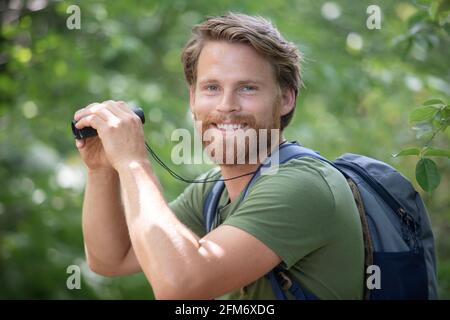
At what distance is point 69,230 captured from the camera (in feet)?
18.9

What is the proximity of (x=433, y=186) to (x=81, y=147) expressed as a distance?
1.44 meters

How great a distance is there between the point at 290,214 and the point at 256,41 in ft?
2.56

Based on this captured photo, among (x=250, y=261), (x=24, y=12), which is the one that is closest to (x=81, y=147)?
(x=250, y=261)

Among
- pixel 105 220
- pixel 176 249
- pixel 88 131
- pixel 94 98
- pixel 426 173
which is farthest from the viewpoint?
pixel 94 98

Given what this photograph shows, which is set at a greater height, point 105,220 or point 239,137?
point 239,137

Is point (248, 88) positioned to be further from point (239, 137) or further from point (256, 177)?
point (256, 177)

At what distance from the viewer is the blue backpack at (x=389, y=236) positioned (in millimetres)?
2473

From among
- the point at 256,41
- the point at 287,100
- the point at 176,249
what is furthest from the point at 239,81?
the point at 176,249

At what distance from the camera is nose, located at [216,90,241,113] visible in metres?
2.72

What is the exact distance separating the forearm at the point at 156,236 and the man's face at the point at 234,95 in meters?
0.46

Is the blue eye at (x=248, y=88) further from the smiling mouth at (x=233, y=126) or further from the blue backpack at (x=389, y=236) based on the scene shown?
the blue backpack at (x=389, y=236)

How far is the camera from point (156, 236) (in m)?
2.24

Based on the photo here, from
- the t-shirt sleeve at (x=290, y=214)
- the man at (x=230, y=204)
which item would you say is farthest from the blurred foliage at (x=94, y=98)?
the t-shirt sleeve at (x=290, y=214)
